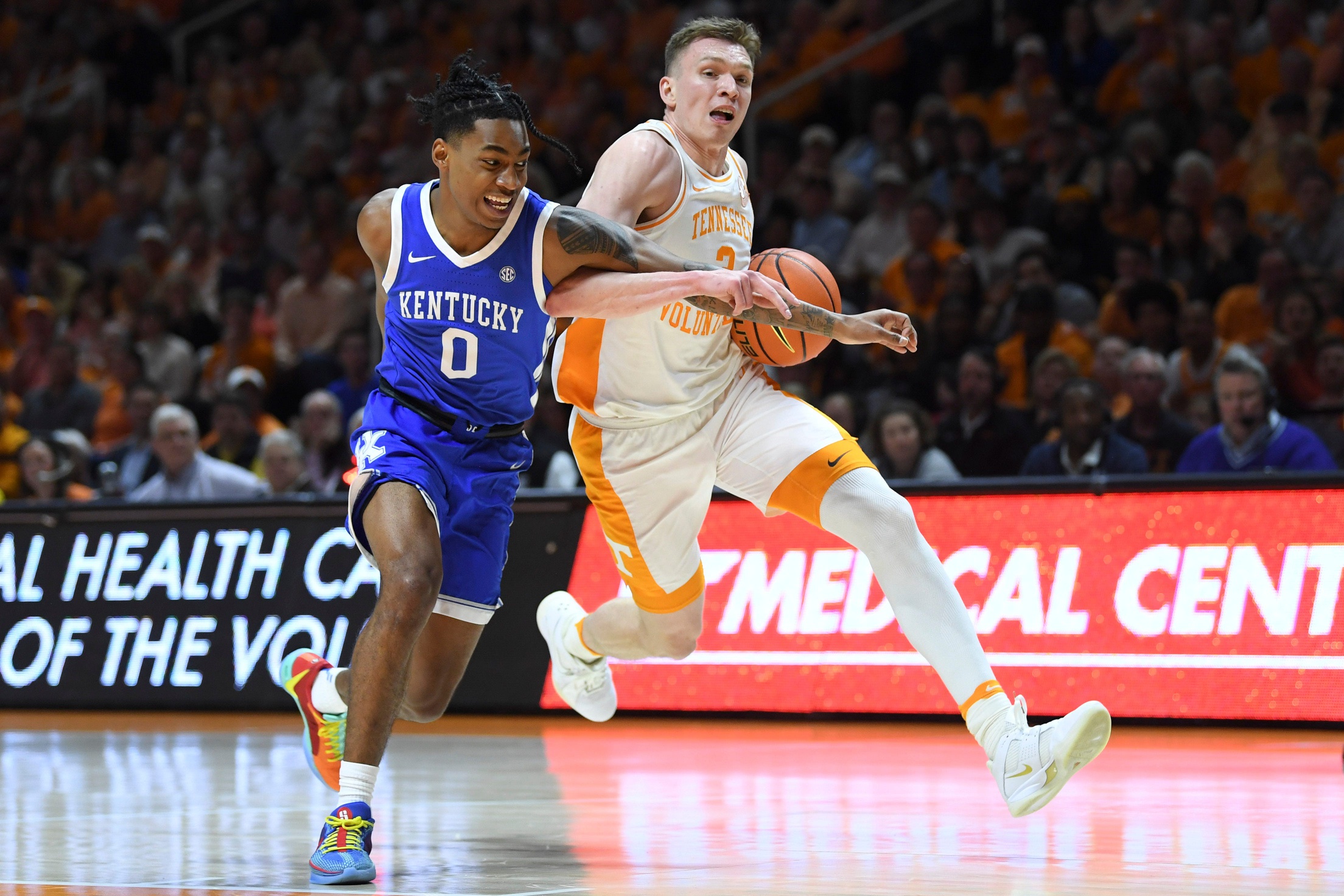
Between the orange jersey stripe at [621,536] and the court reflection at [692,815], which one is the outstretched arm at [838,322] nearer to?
the orange jersey stripe at [621,536]

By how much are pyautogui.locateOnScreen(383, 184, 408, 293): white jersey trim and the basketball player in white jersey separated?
0.67 m

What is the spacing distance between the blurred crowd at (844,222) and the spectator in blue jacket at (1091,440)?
0.04 ft

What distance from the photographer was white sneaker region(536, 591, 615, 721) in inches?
259

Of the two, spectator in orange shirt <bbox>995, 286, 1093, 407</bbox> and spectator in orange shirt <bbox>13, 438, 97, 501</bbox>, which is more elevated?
spectator in orange shirt <bbox>995, 286, 1093, 407</bbox>

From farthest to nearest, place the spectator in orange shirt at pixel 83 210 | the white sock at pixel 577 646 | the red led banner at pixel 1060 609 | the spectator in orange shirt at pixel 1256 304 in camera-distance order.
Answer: the spectator in orange shirt at pixel 83 210
the spectator in orange shirt at pixel 1256 304
the red led banner at pixel 1060 609
the white sock at pixel 577 646

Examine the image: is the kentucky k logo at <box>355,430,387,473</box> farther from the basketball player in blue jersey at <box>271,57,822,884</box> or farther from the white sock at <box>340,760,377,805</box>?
the white sock at <box>340,760,377,805</box>

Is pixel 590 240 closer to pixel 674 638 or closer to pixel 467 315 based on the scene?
pixel 467 315

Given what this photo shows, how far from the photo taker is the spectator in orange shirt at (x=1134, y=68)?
1214 centimetres

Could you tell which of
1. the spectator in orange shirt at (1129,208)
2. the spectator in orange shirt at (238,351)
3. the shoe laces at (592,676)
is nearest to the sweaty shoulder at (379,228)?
the shoe laces at (592,676)

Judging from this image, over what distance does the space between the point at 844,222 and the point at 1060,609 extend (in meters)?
5.10

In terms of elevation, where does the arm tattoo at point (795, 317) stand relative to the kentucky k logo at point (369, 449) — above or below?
above

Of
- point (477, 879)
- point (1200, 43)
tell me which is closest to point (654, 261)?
point (477, 879)

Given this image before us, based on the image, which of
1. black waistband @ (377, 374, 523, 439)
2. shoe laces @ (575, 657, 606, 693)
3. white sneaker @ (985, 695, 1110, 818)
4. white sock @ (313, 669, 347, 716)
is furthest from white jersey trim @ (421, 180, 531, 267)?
shoe laces @ (575, 657, 606, 693)

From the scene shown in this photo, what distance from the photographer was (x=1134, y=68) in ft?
40.3
